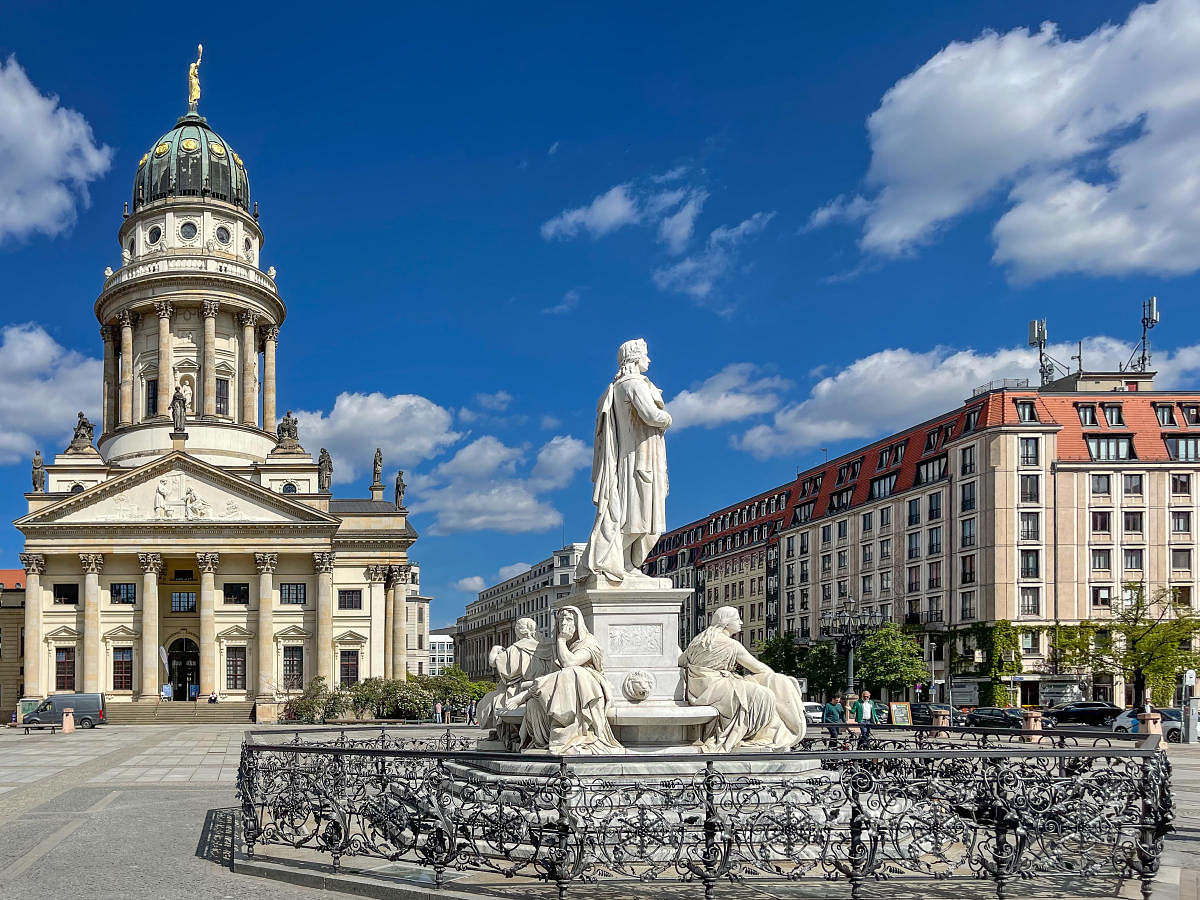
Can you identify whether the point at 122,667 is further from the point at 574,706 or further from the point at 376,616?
the point at 574,706

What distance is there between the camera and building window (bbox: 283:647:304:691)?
7012cm

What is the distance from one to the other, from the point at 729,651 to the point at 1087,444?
5917 cm

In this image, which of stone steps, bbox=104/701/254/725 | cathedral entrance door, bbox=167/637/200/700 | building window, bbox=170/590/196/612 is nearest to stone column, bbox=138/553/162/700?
stone steps, bbox=104/701/254/725

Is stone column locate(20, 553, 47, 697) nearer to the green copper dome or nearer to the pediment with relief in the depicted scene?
the pediment with relief

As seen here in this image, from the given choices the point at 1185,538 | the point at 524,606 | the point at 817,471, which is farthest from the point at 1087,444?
the point at 524,606

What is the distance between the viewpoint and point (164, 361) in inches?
3009

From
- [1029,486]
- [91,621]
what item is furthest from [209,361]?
[1029,486]

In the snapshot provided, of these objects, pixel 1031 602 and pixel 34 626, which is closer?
pixel 1031 602

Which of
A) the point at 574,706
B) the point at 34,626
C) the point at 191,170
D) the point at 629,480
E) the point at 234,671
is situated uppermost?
the point at 191,170

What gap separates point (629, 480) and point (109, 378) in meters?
77.7

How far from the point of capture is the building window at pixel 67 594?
68.8m

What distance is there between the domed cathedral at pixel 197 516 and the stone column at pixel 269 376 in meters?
0.16

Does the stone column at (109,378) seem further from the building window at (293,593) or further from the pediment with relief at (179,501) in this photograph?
the building window at (293,593)

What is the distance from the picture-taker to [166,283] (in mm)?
77188
